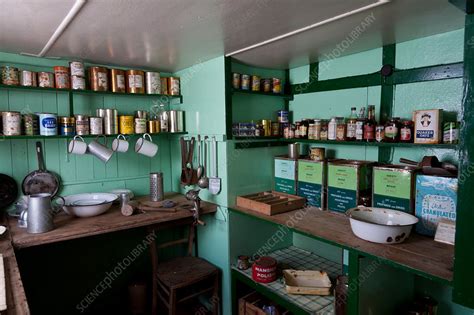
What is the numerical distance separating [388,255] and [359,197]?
1.59ft

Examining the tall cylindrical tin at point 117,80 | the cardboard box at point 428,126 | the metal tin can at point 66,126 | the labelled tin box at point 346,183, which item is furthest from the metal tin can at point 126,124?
the cardboard box at point 428,126

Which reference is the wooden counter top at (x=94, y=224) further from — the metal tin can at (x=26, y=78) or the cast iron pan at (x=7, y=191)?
the metal tin can at (x=26, y=78)

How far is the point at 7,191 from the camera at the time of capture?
73.8 inches

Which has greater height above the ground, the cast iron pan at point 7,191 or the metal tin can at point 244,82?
the metal tin can at point 244,82

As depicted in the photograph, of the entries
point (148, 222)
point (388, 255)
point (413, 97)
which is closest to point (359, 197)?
point (388, 255)

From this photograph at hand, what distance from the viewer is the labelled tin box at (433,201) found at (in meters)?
1.34

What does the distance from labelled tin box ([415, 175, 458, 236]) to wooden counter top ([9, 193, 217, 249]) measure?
119cm

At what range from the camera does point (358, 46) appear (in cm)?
172

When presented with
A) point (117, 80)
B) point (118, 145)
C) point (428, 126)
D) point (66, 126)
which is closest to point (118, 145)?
point (118, 145)

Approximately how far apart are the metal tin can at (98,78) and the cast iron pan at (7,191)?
2.45 feet

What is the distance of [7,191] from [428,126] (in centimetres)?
235

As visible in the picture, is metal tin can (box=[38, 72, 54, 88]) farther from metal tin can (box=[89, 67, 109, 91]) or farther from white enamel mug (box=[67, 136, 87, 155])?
white enamel mug (box=[67, 136, 87, 155])

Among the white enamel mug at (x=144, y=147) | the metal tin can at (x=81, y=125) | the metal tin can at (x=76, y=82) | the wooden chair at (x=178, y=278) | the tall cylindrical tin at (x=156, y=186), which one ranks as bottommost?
the wooden chair at (x=178, y=278)

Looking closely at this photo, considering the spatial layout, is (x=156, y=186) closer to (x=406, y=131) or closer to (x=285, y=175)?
(x=285, y=175)
